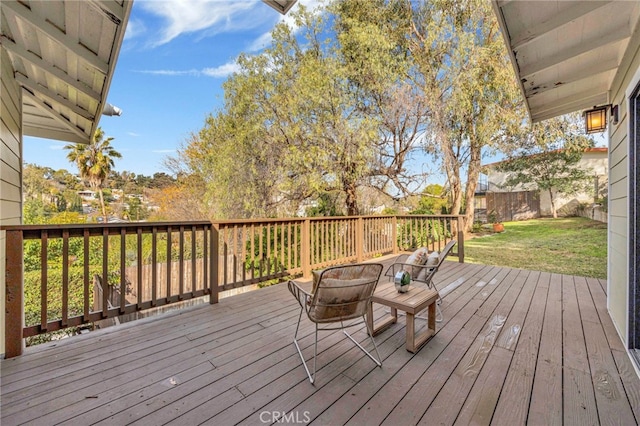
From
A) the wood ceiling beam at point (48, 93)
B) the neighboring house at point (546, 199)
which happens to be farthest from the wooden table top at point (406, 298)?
the neighboring house at point (546, 199)

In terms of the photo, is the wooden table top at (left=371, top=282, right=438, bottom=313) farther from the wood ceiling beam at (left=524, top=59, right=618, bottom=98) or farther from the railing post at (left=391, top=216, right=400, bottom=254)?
the railing post at (left=391, top=216, right=400, bottom=254)

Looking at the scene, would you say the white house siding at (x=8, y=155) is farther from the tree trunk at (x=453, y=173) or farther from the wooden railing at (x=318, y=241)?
the tree trunk at (x=453, y=173)

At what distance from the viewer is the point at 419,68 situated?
7.92 meters

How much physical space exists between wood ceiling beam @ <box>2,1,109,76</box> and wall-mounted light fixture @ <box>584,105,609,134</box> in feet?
16.8

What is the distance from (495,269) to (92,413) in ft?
18.7

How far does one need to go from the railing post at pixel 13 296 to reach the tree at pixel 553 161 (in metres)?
10.8

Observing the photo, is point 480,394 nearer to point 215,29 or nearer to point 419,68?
point 419,68

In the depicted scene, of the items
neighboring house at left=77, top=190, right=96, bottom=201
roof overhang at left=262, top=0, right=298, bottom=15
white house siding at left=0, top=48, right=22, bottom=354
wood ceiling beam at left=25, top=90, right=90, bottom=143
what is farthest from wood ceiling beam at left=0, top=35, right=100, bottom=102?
neighboring house at left=77, top=190, right=96, bottom=201

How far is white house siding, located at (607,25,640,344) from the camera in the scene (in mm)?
2236

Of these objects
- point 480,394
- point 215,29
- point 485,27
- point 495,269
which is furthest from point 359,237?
point 215,29

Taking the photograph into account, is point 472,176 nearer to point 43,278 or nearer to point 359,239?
point 359,239

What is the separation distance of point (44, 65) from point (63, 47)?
0.37m

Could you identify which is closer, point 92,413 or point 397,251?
point 92,413

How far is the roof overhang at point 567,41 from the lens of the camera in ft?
6.70
